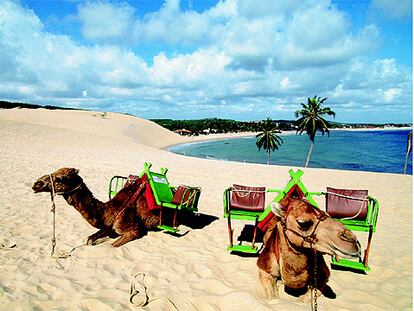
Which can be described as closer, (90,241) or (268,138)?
(90,241)

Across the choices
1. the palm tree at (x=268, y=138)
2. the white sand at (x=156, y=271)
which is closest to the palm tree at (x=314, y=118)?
the palm tree at (x=268, y=138)

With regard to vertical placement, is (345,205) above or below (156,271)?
above

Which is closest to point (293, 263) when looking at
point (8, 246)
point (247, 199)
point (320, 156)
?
point (247, 199)

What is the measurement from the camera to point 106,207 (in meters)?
6.64

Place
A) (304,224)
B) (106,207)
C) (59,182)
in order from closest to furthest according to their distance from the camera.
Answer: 1. (304,224)
2. (59,182)
3. (106,207)

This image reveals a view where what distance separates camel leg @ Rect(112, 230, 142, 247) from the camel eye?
4392 millimetres

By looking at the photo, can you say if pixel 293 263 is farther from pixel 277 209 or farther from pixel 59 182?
pixel 59 182

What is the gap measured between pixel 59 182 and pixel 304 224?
4.55m

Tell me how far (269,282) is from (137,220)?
3699 mm

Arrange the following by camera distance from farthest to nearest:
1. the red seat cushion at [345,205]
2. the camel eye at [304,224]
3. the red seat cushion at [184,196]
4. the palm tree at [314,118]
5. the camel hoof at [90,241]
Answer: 1. the palm tree at [314,118]
2. the red seat cushion at [184,196]
3. the camel hoof at [90,241]
4. the red seat cushion at [345,205]
5. the camel eye at [304,224]

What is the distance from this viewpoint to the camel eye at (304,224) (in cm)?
350

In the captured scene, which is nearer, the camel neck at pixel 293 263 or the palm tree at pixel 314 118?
the camel neck at pixel 293 263

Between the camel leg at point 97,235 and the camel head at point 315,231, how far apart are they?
4.45m

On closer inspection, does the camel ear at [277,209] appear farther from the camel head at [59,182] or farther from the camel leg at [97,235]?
the camel leg at [97,235]
